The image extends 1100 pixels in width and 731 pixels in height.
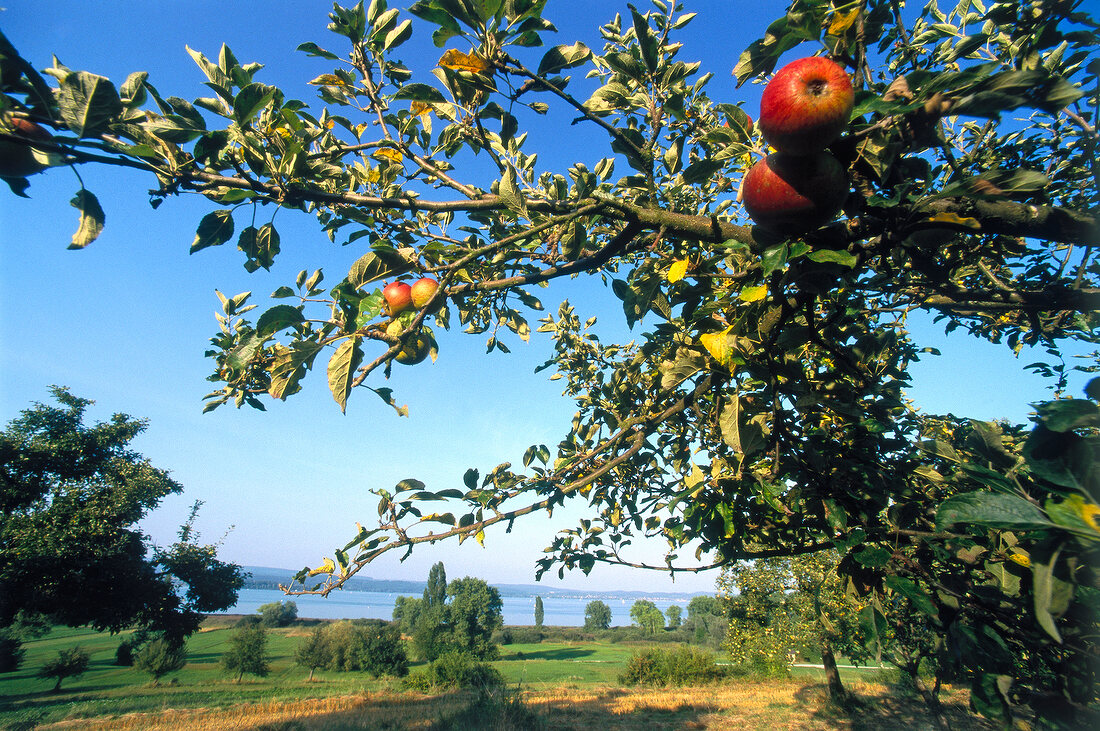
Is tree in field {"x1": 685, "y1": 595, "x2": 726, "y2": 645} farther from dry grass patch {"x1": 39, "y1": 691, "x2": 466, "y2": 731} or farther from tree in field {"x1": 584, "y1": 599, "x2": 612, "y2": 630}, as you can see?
dry grass patch {"x1": 39, "y1": 691, "x2": 466, "y2": 731}

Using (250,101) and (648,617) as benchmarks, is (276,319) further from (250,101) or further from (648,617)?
(648,617)

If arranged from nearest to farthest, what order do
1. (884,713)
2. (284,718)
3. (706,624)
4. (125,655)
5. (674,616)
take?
(884,713) → (284,718) → (125,655) → (706,624) → (674,616)

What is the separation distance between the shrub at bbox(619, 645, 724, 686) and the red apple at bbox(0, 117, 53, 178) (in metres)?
48.2

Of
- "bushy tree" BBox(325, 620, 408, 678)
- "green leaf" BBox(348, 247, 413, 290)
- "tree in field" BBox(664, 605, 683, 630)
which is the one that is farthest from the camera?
"tree in field" BBox(664, 605, 683, 630)

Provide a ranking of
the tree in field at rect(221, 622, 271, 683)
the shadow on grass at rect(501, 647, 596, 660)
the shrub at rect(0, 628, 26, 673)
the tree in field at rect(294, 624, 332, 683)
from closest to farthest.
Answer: the shrub at rect(0, 628, 26, 673), the tree in field at rect(221, 622, 271, 683), the tree in field at rect(294, 624, 332, 683), the shadow on grass at rect(501, 647, 596, 660)

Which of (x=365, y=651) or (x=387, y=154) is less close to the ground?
(x=387, y=154)

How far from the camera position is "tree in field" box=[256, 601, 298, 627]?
2808 inches

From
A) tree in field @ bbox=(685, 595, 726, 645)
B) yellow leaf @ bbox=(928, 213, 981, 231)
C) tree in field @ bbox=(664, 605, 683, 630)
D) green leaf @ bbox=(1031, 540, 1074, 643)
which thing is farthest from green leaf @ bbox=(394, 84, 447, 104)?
tree in field @ bbox=(664, 605, 683, 630)

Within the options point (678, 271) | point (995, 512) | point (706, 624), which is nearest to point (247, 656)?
point (678, 271)

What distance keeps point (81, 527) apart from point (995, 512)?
1392 inches

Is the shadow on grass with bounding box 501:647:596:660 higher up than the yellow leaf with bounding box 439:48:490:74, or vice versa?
the yellow leaf with bounding box 439:48:490:74

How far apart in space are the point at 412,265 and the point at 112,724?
116 ft

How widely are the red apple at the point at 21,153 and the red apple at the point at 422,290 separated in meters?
1.12

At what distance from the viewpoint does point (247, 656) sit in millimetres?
47062
